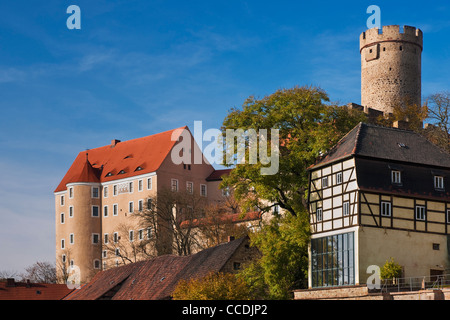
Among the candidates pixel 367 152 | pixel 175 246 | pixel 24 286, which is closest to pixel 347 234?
pixel 367 152

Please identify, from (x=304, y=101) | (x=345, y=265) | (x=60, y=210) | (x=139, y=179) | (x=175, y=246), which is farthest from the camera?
(x=60, y=210)

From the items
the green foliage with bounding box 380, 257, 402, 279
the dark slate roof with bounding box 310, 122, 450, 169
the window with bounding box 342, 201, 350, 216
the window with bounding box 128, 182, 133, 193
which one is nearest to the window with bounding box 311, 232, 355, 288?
the window with bounding box 342, 201, 350, 216

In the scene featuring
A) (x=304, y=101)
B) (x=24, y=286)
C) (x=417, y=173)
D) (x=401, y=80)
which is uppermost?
(x=401, y=80)

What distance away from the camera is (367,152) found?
44938mm

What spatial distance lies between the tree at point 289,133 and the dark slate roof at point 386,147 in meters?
1.39

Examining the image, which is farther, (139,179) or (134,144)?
(134,144)

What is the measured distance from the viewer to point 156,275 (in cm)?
5650

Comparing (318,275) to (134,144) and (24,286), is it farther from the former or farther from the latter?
(134,144)

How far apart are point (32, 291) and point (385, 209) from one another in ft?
137

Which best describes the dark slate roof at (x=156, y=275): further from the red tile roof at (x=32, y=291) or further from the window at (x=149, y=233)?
the window at (x=149, y=233)

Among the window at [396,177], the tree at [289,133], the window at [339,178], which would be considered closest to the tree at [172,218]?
the tree at [289,133]

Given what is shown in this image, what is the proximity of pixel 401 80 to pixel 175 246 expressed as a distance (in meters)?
24.2

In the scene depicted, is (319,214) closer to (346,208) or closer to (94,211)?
(346,208)

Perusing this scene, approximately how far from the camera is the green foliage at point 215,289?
43.9 meters
